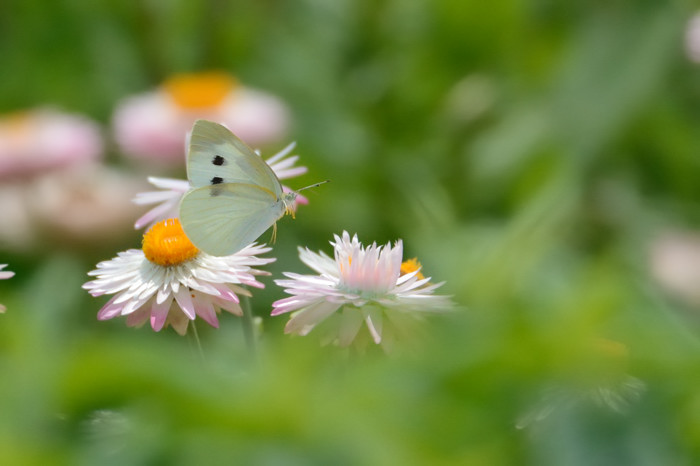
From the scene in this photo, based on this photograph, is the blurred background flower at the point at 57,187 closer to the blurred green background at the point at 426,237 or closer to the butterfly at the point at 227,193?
the blurred green background at the point at 426,237

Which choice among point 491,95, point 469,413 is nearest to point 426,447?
point 469,413

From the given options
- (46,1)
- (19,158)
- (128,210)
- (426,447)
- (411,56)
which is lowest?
(426,447)

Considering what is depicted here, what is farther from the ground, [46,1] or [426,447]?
[46,1]

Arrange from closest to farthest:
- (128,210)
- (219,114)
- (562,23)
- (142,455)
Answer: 1. (142,455)
2. (128,210)
3. (219,114)
4. (562,23)

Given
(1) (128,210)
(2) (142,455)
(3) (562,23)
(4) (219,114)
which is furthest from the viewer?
(3) (562,23)

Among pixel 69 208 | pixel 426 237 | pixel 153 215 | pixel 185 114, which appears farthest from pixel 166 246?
pixel 185 114

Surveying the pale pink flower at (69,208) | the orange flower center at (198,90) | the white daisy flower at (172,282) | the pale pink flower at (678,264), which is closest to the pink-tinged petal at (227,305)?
the white daisy flower at (172,282)

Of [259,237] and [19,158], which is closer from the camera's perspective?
[259,237]

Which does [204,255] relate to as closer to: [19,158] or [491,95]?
[19,158]
